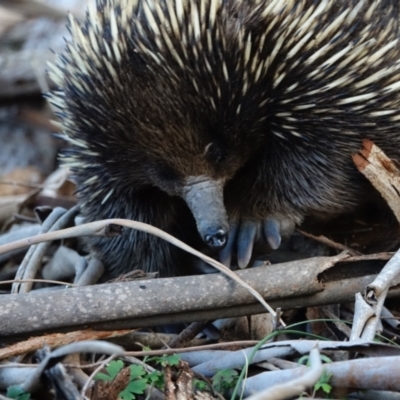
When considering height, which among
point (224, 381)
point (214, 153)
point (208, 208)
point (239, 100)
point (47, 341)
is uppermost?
point (239, 100)

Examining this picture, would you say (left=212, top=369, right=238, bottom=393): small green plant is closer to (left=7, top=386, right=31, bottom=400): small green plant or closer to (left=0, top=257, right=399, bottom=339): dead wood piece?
(left=0, top=257, right=399, bottom=339): dead wood piece

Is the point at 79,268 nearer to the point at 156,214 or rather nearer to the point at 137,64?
the point at 156,214

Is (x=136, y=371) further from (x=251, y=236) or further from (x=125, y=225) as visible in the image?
(x=251, y=236)

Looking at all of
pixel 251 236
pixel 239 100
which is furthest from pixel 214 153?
pixel 251 236

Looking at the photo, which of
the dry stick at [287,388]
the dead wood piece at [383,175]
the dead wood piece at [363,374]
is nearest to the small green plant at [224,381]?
the dead wood piece at [363,374]

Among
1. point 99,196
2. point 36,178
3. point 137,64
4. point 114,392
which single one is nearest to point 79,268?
point 99,196

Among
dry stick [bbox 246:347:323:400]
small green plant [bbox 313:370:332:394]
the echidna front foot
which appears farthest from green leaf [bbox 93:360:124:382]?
the echidna front foot

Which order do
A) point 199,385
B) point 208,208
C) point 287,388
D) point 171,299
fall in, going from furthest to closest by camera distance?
point 208,208 < point 171,299 < point 199,385 < point 287,388
